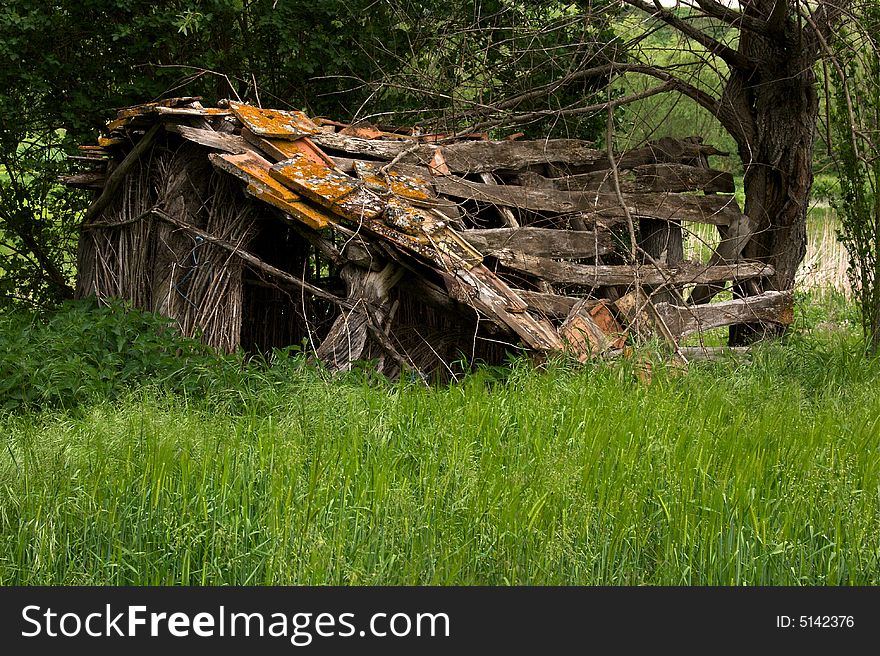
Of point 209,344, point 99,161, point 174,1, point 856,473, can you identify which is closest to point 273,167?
point 209,344

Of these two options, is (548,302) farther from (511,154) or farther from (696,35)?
(696,35)

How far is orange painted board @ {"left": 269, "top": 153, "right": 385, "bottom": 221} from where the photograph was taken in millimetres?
6562

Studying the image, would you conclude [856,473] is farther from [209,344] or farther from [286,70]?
[286,70]

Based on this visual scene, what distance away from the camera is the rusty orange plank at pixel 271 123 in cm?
722

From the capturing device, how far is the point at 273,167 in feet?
22.3

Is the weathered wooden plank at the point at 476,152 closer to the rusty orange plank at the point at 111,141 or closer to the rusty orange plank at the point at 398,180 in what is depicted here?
the rusty orange plank at the point at 398,180

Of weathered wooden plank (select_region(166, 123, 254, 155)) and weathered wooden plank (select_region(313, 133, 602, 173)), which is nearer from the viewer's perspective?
weathered wooden plank (select_region(166, 123, 254, 155))

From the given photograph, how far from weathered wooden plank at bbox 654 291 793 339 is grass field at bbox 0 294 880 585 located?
2144 millimetres

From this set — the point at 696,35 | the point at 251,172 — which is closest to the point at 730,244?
the point at 696,35

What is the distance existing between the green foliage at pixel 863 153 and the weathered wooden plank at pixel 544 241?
214 cm

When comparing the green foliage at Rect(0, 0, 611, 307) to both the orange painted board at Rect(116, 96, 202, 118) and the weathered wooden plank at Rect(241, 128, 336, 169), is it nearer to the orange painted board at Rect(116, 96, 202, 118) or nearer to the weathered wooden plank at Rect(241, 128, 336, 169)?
the orange painted board at Rect(116, 96, 202, 118)

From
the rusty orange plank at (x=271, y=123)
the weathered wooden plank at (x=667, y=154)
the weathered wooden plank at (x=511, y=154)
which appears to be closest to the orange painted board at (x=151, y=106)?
the rusty orange plank at (x=271, y=123)

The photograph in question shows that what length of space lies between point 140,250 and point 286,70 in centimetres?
337

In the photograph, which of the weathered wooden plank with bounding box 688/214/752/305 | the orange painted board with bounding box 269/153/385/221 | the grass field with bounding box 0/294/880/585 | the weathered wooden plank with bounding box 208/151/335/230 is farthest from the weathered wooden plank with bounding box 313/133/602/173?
the grass field with bounding box 0/294/880/585
